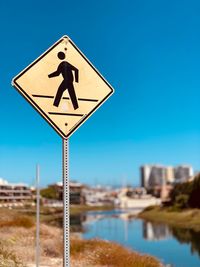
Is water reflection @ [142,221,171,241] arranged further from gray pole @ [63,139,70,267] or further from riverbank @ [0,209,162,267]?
gray pole @ [63,139,70,267]

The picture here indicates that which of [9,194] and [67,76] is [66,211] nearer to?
[67,76]

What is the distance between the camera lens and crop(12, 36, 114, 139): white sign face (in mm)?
3961

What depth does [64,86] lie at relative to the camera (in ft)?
13.4

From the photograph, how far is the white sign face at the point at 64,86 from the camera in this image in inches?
156

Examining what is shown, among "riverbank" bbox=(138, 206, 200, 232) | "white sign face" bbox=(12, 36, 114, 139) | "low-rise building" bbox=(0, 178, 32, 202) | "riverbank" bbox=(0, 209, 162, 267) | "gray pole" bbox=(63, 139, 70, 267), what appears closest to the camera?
"gray pole" bbox=(63, 139, 70, 267)

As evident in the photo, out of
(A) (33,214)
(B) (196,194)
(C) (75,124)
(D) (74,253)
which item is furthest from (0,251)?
(B) (196,194)

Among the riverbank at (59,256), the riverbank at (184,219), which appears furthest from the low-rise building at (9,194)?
the riverbank at (184,219)

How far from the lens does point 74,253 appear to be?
20.0 m

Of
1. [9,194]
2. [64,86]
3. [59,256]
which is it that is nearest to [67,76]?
[64,86]

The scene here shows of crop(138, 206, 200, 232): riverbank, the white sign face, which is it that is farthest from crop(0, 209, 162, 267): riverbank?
crop(138, 206, 200, 232): riverbank

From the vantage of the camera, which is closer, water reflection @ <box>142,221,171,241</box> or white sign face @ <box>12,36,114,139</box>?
white sign face @ <box>12,36,114,139</box>

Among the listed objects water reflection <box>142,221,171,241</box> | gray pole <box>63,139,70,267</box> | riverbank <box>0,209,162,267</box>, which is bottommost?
water reflection <box>142,221,171,241</box>

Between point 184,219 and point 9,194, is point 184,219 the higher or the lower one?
the lower one

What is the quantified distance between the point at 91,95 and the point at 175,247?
124ft
